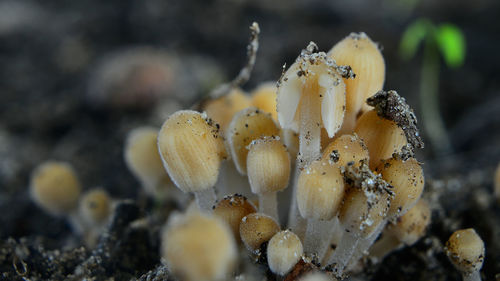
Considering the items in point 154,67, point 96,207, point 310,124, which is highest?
point 154,67

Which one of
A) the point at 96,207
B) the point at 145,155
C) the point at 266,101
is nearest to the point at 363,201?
the point at 266,101

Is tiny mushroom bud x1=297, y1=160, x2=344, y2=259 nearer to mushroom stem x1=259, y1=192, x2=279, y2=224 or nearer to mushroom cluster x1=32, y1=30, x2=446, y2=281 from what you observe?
mushroom cluster x1=32, y1=30, x2=446, y2=281

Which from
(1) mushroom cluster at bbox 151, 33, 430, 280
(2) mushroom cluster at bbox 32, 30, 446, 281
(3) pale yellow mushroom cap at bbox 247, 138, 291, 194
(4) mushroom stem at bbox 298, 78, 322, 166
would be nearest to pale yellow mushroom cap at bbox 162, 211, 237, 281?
(2) mushroom cluster at bbox 32, 30, 446, 281

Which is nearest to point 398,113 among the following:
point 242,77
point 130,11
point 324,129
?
point 324,129

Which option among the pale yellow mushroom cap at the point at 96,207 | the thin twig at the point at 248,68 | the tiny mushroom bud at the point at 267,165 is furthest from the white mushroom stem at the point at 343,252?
the pale yellow mushroom cap at the point at 96,207

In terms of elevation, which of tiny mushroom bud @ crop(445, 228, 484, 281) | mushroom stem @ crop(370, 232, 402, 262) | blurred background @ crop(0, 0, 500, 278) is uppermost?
blurred background @ crop(0, 0, 500, 278)

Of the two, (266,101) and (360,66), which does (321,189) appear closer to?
(360,66)

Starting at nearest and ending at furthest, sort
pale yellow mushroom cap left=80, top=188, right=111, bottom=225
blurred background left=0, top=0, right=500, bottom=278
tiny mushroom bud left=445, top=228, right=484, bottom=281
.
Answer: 1. tiny mushroom bud left=445, top=228, right=484, bottom=281
2. pale yellow mushroom cap left=80, top=188, right=111, bottom=225
3. blurred background left=0, top=0, right=500, bottom=278

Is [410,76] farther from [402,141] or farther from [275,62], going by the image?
[402,141]
